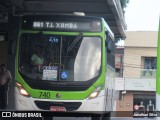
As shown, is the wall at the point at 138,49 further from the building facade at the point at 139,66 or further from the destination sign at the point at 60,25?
the destination sign at the point at 60,25

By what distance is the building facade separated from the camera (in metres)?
44.1

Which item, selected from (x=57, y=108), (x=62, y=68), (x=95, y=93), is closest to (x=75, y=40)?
(x=62, y=68)

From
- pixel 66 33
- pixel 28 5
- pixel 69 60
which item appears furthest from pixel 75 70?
pixel 28 5

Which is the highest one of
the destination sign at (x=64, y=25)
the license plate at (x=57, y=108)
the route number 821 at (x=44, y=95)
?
the destination sign at (x=64, y=25)

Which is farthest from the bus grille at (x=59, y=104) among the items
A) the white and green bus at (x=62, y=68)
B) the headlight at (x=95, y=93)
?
the headlight at (x=95, y=93)

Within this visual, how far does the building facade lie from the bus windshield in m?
31.6

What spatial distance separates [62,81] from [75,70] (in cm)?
44

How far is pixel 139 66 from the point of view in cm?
4406

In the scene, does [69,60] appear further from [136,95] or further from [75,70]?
[136,95]

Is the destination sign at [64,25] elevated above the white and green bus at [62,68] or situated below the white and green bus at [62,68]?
above

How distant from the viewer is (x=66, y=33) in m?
12.5

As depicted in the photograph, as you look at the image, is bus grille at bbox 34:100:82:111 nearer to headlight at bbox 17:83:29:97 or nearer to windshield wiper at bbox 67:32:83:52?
headlight at bbox 17:83:29:97

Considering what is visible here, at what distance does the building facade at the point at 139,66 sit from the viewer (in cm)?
4406

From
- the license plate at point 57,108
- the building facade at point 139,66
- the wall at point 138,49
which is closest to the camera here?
the license plate at point 57,108
